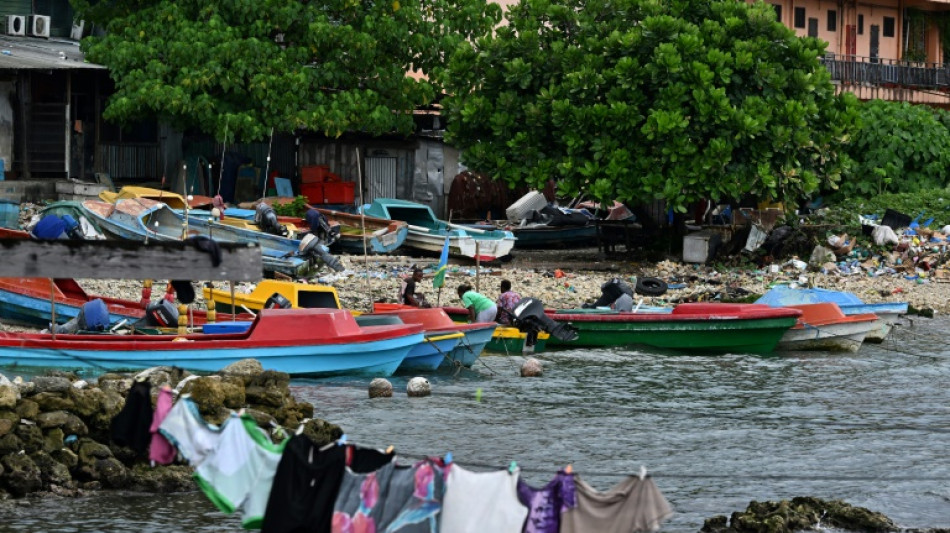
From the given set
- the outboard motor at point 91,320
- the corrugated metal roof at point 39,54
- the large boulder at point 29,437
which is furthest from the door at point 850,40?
the large boulder at point 29,437

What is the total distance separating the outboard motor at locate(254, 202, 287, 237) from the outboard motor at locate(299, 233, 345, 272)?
150 cm

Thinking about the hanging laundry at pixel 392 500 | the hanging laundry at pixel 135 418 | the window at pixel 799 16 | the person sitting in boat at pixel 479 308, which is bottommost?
the hanging laundry at pixel 392 500

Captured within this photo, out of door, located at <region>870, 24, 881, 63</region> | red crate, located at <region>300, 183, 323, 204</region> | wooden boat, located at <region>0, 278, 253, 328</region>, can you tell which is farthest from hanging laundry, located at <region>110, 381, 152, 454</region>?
door, located at <region>870, 24, 881, 63</region>

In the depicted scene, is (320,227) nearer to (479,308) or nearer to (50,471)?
(479,308)

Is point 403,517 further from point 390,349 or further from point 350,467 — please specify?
point 390,349

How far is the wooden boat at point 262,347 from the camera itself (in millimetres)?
19281

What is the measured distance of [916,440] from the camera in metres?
17.5

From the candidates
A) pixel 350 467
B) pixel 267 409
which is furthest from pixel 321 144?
pixel 350 467

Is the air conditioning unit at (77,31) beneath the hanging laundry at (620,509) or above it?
above

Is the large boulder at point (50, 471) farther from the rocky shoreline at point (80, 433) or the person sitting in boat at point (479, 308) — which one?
the person sitting in boat at point (479, 308)

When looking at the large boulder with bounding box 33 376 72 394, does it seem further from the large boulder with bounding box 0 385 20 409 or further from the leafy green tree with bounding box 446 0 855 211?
the leafy green tree with bounding box 446 0 855 211

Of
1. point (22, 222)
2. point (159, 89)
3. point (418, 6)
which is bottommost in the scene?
point (22, 222)

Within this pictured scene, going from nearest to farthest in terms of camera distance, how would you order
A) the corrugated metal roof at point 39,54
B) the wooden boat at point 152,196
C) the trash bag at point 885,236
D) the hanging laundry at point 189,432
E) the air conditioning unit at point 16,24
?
the hanging laundry at point 189,432 → the wooden boat at point 152,196 → the corrugated metal roof at point 39,54 → the trash bag at point 885,236 → the air conditioning unit at point 16,24

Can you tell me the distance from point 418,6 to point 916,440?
2072cm
